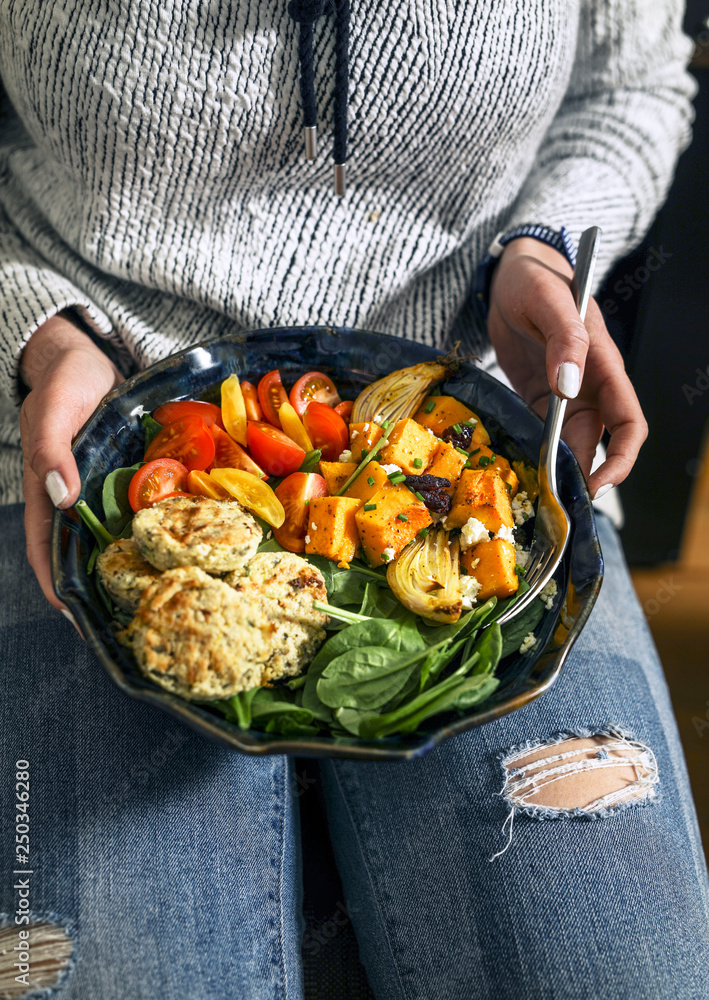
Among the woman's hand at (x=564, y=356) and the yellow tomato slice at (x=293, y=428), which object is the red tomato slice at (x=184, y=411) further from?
the woman's hand at (x=564, y=356)

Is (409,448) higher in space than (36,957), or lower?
higher

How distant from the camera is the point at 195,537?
85cm

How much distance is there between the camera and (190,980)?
2.89 feet

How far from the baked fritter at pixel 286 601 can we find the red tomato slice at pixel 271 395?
0.92 ft

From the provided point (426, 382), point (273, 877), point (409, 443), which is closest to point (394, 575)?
point (409, 443)

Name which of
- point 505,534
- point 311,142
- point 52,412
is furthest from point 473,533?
point 311,142

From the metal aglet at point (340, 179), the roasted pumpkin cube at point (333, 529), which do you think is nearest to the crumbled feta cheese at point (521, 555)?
the roasted pumpkin cube at point (333, 529)

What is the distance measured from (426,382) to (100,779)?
0.76 meters

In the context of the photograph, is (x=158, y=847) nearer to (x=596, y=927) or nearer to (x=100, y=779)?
(x=100, y=779)

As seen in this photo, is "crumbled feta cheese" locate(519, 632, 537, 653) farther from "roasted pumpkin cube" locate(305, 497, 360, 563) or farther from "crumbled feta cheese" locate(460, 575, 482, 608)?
"roasted pumpkin cube" locate(305, 497, 360, 563)

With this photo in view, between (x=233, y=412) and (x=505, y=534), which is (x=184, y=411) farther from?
(x=505, y=534)

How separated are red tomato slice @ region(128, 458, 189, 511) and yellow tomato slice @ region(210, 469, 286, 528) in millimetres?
58

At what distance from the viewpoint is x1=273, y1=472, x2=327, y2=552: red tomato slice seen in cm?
97

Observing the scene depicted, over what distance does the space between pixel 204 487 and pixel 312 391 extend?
260 millimetres
